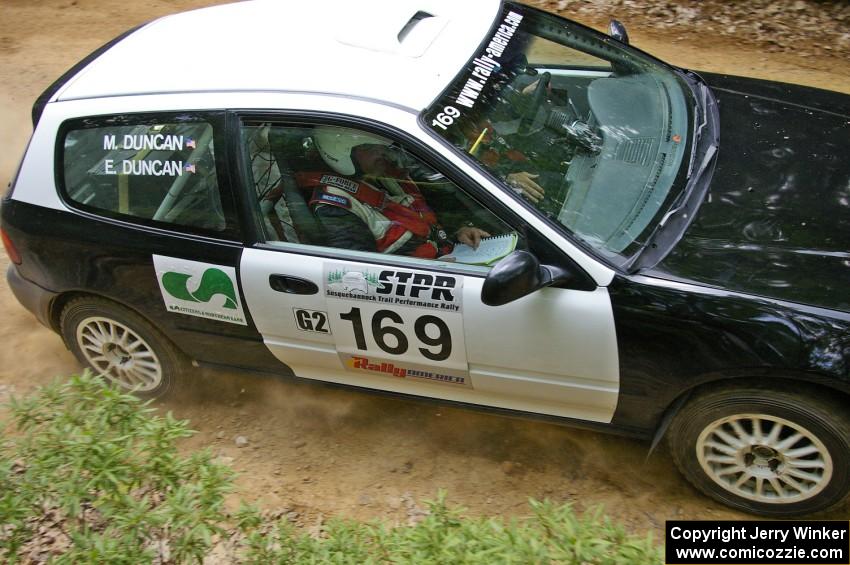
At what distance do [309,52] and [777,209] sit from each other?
6.81ft

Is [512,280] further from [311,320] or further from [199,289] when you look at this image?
[199,289]

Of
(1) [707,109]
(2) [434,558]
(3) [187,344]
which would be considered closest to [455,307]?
(2) [434,558]

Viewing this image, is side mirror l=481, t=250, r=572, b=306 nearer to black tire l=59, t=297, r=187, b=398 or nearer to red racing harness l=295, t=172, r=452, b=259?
red racing harness l=295, t=172, r=452, b=259

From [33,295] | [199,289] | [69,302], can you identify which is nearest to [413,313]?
[199,289]

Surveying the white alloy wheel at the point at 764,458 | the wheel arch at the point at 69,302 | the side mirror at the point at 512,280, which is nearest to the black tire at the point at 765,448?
the white alloy wheel at the point at 764,458

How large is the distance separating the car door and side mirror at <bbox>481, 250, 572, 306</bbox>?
0.15 meters

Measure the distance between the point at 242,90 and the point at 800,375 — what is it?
8.11ft

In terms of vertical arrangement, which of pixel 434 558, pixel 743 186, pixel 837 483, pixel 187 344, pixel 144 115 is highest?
pixel 144 115

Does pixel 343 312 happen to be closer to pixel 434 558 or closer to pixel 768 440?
pixel 434 558

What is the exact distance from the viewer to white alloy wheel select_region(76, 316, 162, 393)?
4227mm

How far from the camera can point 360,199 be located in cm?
359

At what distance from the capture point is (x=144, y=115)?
147 inches

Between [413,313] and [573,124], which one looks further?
[573,124]

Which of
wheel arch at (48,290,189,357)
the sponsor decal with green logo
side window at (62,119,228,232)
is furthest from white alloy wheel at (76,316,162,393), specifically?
side window at (62,119,228,232)
